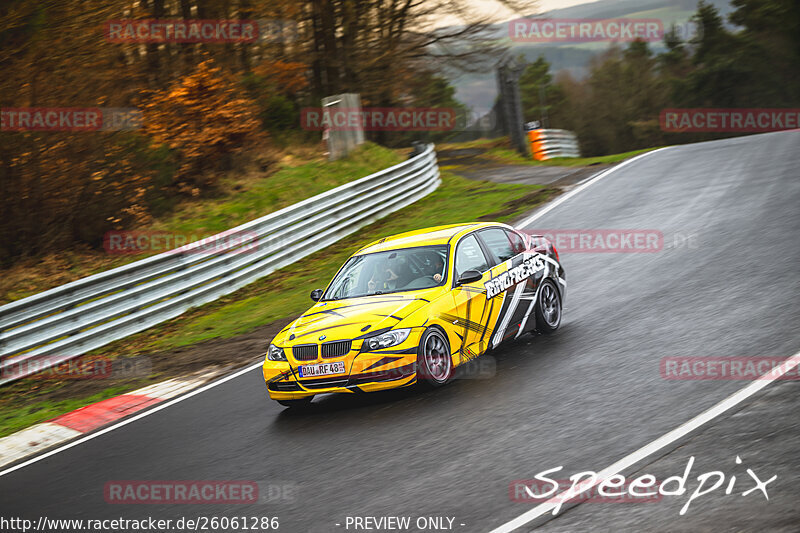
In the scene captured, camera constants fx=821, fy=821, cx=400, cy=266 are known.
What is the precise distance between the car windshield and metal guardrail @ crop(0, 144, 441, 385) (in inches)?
212

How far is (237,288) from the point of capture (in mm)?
16016

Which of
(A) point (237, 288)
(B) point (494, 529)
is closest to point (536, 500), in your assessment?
(B) point (494, 529)

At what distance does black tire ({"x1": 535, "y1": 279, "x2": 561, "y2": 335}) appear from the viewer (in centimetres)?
977

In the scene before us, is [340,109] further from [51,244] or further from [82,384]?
[82,384]

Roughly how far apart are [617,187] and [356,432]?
14.5 m

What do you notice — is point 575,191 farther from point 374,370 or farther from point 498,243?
point 374,370

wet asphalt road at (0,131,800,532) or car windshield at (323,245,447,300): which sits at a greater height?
car windshield at (323,245,447,300)

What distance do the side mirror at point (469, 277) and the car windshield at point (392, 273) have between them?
18 cm

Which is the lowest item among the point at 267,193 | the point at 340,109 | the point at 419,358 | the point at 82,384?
the point at 82,384

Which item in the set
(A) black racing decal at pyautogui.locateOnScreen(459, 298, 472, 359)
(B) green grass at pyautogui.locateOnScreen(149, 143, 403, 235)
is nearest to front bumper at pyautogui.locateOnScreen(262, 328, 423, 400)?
(A) black racing decal at pyautogui.locateOnScreen(459, 298, 472, 359)

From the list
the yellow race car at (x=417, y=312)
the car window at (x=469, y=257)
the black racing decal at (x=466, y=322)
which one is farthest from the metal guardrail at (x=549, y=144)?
the black racing decal at (x=466, y=322)

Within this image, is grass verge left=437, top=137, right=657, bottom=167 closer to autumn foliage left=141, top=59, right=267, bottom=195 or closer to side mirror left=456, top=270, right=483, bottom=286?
autumn foliage left=141, top=59, right=267, bottom=195

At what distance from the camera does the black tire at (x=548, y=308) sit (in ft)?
32.1

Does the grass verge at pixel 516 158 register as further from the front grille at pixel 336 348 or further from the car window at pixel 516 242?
the front grille at pixel 336 348
